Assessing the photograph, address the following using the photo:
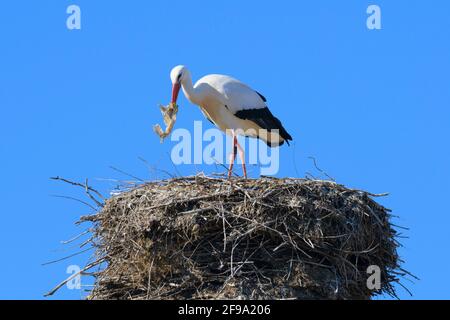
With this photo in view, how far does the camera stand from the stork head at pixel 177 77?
44.6 ft

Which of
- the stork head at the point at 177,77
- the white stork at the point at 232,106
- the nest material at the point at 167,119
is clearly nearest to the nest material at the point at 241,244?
the nest material at the point at 167,119

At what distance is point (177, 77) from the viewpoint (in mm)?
13656

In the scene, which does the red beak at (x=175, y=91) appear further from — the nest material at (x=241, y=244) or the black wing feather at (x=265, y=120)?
the nest material at (x=241, y=244)

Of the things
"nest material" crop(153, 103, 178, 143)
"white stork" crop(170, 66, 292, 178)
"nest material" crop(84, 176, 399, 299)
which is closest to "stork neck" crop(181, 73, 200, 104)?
"white stork" crop(170, 66, 292, 178)

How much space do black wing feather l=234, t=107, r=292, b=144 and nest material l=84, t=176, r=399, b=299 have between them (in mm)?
2639

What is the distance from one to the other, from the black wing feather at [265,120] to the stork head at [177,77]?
2.62 ft

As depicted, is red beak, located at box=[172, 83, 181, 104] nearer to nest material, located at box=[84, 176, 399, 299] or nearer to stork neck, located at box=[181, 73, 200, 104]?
stork neck, located at box=[181, 73, 200, 104]

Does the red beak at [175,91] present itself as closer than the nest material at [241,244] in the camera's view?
No

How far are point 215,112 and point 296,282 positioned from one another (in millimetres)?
3823

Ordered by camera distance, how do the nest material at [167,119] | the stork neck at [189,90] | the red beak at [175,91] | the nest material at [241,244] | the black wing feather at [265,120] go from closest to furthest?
the nest material at [241,244]
the nest material at [167,119]
the red beak at [175,91]
the stork neck at [189,90]
the black wing feather at [265,120]

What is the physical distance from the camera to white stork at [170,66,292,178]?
45.1 feet
